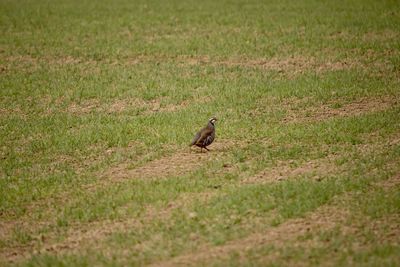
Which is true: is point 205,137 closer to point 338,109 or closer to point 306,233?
point 306,233

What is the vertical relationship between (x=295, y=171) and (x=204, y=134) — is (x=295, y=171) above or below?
below

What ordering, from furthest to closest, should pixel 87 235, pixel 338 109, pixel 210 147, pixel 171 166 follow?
pixel 338 109 < pixel 210 147 < pixel 171 166 < pixel 87 235

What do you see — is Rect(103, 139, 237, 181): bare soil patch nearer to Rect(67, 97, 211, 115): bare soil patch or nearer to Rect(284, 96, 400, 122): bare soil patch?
Rect(284, 96, 400, 122): bare soil patch

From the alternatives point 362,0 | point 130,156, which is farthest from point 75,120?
point 362,0

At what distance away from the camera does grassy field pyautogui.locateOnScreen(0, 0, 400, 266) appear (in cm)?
869

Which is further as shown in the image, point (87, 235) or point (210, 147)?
point (210, 147)

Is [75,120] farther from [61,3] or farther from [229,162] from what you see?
[61,3]

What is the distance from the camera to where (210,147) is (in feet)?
41.5

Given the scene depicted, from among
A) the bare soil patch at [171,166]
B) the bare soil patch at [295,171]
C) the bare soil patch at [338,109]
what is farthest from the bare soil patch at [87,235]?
the bare soil patch at [338,109]

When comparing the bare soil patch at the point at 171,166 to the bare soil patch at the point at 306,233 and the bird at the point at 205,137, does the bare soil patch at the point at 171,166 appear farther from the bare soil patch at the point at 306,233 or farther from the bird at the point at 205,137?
the bare soil patch at the point at 306,233

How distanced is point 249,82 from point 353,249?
9960mm

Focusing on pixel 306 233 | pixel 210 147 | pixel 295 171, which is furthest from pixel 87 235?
pixel 210 147

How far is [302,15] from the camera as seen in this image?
1027 inches

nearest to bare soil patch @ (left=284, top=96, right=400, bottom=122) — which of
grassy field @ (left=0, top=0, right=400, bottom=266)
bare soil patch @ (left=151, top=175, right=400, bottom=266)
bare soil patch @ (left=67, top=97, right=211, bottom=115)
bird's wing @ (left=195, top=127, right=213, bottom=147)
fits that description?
grassy field @ (left=0, top=0, right=400, bottom=266)
